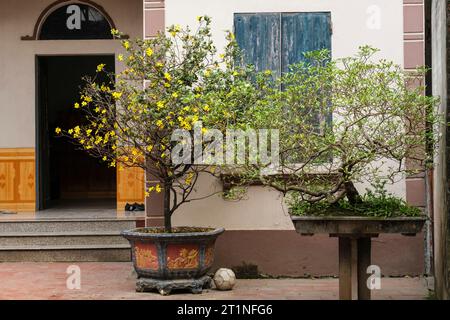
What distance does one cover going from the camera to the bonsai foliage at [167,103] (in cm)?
749

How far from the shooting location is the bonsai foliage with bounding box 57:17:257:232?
24.6 feet

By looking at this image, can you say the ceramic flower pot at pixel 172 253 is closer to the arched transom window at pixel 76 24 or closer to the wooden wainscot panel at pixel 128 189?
the wooden wainscot panel at pixel 128 189

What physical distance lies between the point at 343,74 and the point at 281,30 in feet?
7.45

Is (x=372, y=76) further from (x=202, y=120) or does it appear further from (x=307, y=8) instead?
(x=307, y=8)

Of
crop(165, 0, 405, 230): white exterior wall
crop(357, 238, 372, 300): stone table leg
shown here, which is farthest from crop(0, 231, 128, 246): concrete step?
crop(357, 238, 372, 300): stone table leg

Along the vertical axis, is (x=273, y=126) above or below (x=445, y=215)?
above

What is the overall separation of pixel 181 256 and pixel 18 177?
5.11 metres

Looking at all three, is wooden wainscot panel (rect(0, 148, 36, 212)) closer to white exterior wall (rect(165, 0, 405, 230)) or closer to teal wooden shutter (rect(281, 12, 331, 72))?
white exterior wall (rect(165, 0, 405, 230))

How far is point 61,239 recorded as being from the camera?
9.91 meters

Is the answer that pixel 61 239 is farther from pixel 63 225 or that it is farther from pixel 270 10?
pixel 270 10

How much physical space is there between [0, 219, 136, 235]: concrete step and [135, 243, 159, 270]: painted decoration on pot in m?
2.25

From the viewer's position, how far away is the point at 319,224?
249 inches

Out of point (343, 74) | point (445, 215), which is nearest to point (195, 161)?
point (343, 74)

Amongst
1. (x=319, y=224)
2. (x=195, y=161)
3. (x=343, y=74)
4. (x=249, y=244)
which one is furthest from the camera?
(x=249, y=244)
